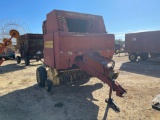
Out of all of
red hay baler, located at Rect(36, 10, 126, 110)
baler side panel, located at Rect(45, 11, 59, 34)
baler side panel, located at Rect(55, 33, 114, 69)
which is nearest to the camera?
red hay baler, located at Rect(36, 10, 126, 110)

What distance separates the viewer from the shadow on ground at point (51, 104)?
4.62 meters

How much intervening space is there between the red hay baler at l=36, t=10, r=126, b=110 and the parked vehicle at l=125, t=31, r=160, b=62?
371 inches

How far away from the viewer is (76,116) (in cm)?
455

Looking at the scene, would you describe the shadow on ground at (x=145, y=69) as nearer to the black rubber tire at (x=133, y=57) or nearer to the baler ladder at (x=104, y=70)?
the black rubber tire at (x=133, y=57)

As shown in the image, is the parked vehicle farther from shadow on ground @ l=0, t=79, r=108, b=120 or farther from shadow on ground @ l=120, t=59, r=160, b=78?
shadow on ground @ l=0, t=79, r=108, b=120

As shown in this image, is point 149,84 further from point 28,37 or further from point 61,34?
point 28,37

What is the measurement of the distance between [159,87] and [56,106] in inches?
173

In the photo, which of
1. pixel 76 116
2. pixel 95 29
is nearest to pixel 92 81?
pixel 95 29

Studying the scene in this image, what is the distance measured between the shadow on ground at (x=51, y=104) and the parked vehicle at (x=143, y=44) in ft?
32.6

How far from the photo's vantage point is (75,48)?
6000 millimetres

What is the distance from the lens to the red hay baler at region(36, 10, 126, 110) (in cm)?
531

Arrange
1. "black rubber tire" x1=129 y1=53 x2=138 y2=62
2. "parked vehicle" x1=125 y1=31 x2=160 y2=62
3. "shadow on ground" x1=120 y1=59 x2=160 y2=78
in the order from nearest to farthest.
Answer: "shadow on ground" x1=120 y1=59 x2=160 y2=78, "parked vehicle" x1=125 y1=31 x2=160 y2=62, "black rubber tire" x1=129 y1=53 x2=138 y2=62

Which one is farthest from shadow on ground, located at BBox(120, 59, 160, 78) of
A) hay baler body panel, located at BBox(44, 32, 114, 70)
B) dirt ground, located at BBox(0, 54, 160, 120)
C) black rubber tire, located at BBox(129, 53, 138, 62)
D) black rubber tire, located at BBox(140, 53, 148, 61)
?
hay baler body panel, located at BBox(44, 32, 114, 70)

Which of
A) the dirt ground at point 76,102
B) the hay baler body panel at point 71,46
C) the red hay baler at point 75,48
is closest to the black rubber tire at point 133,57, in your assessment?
the dirt ground at point 76,102
